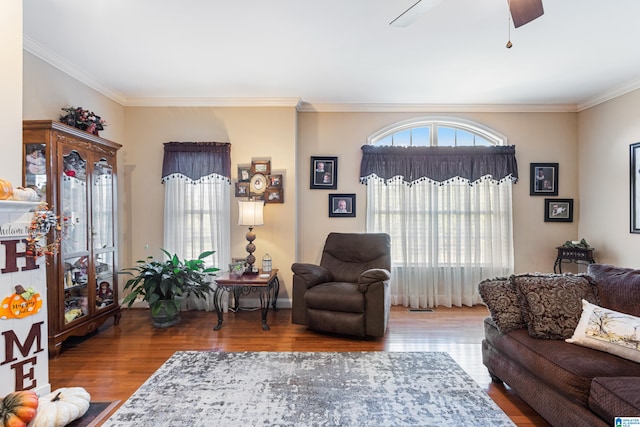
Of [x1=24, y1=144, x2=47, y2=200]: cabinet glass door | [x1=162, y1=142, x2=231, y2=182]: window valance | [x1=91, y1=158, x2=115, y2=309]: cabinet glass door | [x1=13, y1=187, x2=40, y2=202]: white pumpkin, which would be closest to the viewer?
[x1=13, y1=187, x2=40, y2=202]: white pumpkin

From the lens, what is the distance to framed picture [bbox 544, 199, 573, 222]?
434 cm

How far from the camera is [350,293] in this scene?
3.19m

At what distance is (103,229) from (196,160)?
4.27 ft

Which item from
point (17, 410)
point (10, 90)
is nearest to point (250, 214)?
point (10, 90)

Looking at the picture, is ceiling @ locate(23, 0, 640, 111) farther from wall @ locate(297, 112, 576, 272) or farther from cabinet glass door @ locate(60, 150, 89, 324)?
cabinet glass door @ locate(60, 150, 89, 324)

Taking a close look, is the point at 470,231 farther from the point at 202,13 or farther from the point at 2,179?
the point at 2,179

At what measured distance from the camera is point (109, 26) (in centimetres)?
254

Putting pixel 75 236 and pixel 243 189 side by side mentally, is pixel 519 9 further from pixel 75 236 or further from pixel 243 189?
pixel 75 236

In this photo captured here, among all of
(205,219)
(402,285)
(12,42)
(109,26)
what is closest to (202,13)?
(109,26)

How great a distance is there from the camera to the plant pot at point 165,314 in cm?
346

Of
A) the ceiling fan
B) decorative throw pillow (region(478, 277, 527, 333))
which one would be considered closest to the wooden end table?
decorative throw pillow (region(478, 277, 527, 333))

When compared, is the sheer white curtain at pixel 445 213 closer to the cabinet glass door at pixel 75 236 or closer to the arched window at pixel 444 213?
the arched window at pixel 444 213

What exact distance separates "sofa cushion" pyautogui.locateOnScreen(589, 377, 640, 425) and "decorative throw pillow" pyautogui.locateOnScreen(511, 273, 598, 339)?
0.49 m

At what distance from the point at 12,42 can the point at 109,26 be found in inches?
31.6
